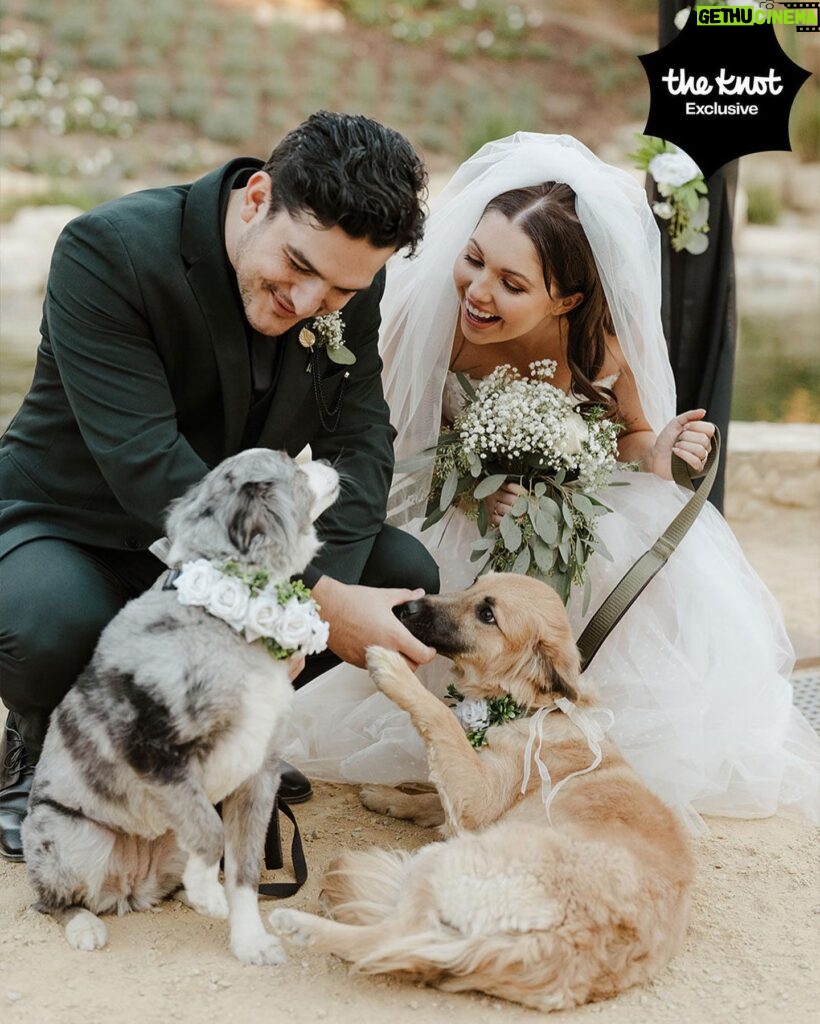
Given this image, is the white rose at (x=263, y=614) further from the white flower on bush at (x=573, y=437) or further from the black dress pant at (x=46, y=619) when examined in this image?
the white flower on bush at (x=573, y=437)

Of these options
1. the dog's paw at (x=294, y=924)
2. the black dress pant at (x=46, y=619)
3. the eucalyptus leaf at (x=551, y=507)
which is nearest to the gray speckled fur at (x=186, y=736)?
the dog's paw at (x=294, y=924)

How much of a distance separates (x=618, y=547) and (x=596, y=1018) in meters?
1.81

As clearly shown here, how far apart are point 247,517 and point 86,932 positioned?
1155 mm

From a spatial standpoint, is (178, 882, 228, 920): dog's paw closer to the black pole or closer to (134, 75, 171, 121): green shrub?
the black pole

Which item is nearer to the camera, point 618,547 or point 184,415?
point 184,415

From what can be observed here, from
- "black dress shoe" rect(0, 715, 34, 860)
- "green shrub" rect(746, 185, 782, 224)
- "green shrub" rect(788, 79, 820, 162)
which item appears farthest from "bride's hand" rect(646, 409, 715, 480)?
"green shrub" rect(788, 79, 820, 162)

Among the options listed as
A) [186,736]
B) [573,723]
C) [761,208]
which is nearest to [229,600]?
[186,736]

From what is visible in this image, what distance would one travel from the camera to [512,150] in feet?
14.5

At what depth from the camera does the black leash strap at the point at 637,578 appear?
3.96 metres

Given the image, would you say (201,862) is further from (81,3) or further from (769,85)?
(81,3)

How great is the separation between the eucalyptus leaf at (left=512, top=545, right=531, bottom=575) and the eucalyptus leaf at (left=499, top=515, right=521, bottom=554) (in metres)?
0.03

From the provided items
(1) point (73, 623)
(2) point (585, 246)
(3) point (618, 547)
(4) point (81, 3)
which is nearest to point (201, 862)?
(1) point (73, 623)

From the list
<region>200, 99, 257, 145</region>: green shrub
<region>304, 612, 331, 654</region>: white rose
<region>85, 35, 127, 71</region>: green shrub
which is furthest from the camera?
<region>85, 35, 127, 71</region>: green shrub

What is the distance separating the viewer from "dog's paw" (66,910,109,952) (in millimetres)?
2951
